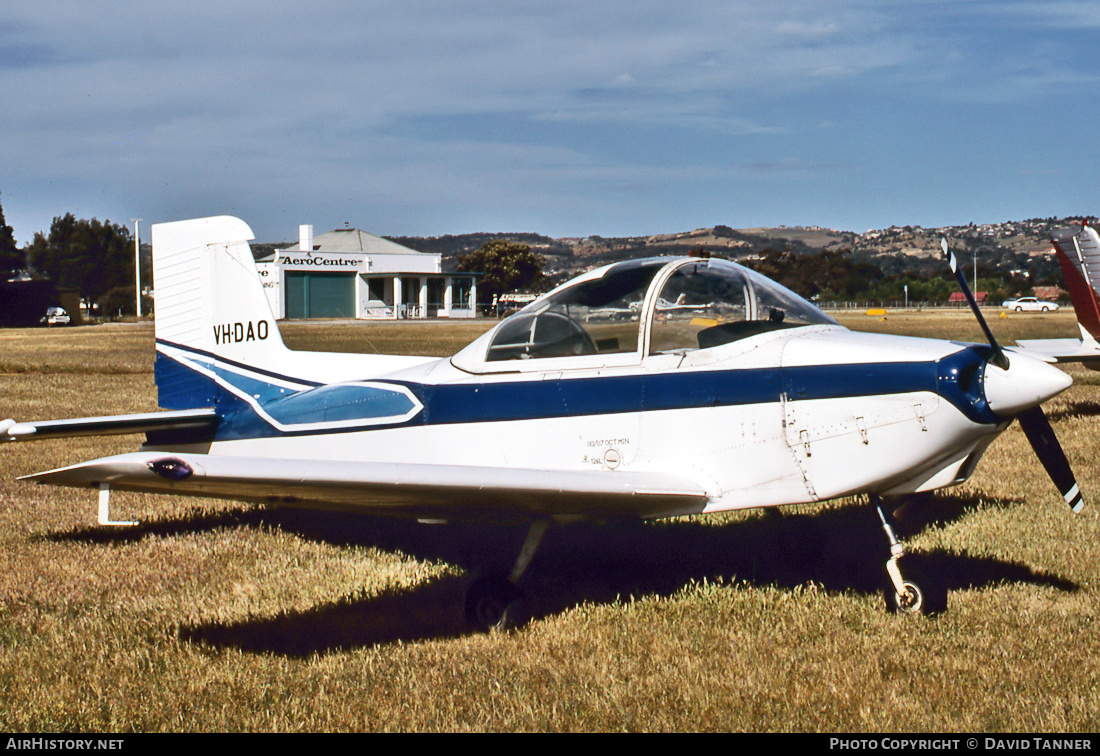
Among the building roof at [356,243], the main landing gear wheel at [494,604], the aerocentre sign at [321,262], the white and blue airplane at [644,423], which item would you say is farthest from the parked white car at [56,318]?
the main landing gear wheel at [494,604]

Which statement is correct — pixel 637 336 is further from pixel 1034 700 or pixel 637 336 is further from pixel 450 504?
pixel 1034 700

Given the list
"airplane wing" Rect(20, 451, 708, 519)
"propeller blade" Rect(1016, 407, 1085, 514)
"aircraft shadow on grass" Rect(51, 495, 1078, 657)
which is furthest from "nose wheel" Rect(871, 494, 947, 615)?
"airplane wing" Rect(20, 451, 708, 519)

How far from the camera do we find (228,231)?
716 cm

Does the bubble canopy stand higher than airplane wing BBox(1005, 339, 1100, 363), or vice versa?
the bubble canopy

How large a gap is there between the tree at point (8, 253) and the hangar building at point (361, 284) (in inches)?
1047

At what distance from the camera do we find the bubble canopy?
4914 mm

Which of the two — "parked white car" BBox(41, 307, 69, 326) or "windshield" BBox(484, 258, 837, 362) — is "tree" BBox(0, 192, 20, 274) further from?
"windshield" BBox(484, 258, 837, 362)

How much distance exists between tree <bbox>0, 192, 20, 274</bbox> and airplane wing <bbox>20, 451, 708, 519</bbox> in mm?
95188

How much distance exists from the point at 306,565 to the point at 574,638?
89.7 inches

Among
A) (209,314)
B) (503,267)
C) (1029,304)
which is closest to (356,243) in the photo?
(503,267)

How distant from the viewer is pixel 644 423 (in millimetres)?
4824

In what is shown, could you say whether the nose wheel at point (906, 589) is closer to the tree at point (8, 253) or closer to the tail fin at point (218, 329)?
the tail fin at point (218, 329)

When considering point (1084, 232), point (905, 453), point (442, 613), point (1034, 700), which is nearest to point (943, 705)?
point (1034, 700)

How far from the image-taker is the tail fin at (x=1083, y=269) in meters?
13.2
